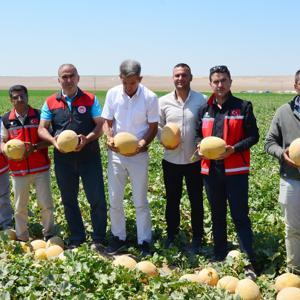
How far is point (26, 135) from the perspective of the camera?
601cm

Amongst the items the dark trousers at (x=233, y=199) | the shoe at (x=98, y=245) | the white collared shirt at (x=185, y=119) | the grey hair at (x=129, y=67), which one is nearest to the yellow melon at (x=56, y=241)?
the shoe at (x=98, y=245)

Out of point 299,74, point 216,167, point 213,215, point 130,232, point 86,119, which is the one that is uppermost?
point 299,74

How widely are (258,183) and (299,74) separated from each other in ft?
14.4

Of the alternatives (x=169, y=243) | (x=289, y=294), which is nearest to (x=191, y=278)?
(x=289, y=294)

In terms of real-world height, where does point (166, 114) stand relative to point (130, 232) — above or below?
above

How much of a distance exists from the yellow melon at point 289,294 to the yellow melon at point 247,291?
19 centimetres

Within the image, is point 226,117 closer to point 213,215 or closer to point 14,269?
point 213,215

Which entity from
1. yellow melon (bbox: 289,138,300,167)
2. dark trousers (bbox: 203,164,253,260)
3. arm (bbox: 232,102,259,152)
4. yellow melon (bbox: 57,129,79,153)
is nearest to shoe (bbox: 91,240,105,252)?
yellow melon (bbox: 57,129,79,153)

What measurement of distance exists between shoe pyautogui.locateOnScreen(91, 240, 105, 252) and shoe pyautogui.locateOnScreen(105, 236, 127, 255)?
0.08m

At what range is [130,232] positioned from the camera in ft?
21.1

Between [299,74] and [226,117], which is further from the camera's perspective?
[226,117]

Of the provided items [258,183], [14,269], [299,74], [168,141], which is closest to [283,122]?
[299,74]

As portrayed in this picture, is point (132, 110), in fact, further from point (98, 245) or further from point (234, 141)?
point (98, 245)

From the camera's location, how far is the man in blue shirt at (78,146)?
18.9 ft
